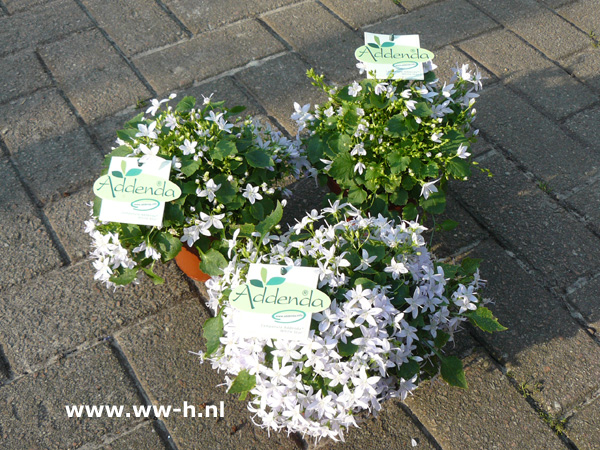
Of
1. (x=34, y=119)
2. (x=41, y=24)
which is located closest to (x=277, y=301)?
(x=34, y=119)

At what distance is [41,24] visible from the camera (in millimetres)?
3363

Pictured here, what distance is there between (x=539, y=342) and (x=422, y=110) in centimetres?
96

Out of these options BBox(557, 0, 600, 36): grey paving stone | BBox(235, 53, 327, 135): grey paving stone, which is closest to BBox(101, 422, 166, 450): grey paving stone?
BBox(235, 53, 327, 135): grey paving stone

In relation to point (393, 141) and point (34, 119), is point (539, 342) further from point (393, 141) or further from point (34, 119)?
point (34, 119)

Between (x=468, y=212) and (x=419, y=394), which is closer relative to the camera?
(x=419, y=394)

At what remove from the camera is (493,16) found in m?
3.47

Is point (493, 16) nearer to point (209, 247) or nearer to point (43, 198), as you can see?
point (209, 247)

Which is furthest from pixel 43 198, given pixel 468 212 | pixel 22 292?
pixel 468 212

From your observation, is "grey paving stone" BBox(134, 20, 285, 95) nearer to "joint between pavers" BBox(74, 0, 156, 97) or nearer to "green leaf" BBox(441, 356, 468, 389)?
"joint between pavers" BBox(74, 0, 156, 97)

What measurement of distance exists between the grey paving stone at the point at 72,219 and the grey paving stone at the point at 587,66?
8.54 ft

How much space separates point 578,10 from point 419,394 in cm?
277

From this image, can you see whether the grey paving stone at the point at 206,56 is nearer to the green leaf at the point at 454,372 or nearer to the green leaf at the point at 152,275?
the green leaf at the point at 152,275

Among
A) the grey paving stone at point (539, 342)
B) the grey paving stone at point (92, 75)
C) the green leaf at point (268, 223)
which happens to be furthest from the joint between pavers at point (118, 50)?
the grey paving stone at point (539, 342)

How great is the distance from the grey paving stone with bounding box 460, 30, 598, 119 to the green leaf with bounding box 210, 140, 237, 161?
1.85m
